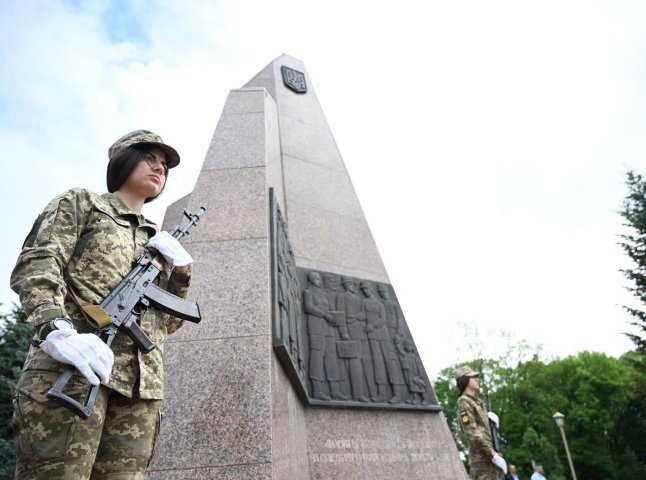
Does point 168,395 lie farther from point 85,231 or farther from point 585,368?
point 585,368

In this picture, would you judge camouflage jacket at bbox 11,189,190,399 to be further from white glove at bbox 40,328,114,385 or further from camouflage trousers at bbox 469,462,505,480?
camouflage trousers at bbox 469,462,505,480

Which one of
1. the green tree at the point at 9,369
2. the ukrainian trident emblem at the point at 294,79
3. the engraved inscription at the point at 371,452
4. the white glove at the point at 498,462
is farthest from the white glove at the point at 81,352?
the ukrainian trident emblem at the point at 294,79

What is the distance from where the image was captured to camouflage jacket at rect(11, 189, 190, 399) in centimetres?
176

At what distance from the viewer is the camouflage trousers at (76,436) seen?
64.2 inches

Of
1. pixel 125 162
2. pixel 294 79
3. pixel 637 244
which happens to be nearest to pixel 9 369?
pixel 294 79

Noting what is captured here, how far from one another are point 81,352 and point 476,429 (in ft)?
19.0

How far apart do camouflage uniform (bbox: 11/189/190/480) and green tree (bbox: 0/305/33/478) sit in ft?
28.0

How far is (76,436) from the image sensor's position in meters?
1.67

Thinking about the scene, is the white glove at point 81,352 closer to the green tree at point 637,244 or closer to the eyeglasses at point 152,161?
the eyeglasses at point 152,161

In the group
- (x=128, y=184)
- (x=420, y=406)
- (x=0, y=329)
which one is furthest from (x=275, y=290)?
(x=0, y=329)

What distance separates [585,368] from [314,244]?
112 ft

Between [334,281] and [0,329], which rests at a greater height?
[0,329]

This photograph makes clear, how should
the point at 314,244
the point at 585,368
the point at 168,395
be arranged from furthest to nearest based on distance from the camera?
the point at 585,368 → the point at 314,244 → the point at 168,395

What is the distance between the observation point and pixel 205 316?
446cm
